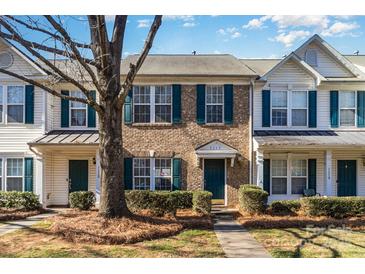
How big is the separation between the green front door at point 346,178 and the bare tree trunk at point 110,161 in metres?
10.5

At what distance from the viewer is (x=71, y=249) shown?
7.98 metres

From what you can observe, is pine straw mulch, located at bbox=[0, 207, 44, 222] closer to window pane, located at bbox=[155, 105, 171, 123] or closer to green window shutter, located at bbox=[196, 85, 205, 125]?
window pane, located at bbox=[155, 105, 171, 123]

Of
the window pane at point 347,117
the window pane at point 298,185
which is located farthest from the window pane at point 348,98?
the window pane at point 298,185

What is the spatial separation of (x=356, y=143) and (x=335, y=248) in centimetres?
720

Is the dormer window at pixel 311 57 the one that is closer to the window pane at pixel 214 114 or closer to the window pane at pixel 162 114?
the window pane at pixel 214 114

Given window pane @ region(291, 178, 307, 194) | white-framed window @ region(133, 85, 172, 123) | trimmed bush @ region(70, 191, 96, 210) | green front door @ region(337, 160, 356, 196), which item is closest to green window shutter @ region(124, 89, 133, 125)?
white-framed window @ region(133, 85, 172, 123)

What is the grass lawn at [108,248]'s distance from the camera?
7598 millimetres

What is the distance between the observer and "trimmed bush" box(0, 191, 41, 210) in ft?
45.2

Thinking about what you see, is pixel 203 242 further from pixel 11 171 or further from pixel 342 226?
pixel 11 171

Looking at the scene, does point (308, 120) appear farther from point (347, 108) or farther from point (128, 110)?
point (128, 110)

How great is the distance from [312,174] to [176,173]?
20.2ft

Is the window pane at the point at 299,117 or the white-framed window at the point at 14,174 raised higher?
the window pane at the point at 299,117

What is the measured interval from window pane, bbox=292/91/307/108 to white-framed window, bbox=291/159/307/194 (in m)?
2.51

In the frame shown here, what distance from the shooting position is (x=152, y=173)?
590 inches
